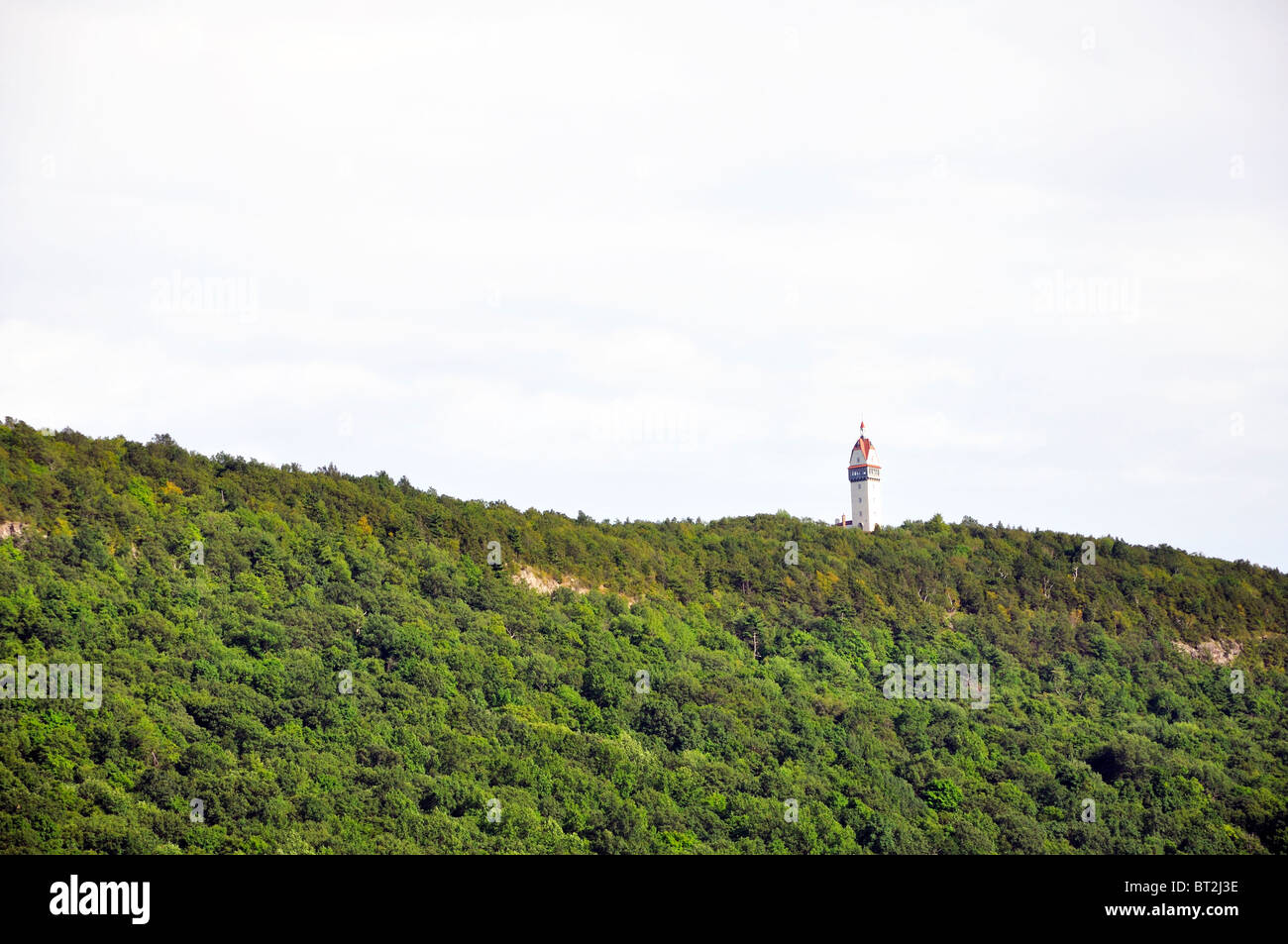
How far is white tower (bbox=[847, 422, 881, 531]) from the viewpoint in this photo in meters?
134

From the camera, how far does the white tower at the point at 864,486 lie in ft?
438

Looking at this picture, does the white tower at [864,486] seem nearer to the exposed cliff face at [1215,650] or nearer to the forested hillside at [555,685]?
the forested hillside at [555,685]

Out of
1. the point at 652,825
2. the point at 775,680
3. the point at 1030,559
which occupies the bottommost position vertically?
the point at 652,825

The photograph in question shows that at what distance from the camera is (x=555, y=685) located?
3755 inches

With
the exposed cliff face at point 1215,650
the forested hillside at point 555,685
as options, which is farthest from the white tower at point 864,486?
the exposed cliff face at point 1215,650

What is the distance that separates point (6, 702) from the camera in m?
69.7

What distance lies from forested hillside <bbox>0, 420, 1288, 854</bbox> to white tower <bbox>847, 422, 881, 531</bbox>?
398cm

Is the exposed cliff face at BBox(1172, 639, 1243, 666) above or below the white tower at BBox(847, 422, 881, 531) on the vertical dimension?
below

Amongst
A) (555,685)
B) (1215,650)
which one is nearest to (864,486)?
(1215,650)

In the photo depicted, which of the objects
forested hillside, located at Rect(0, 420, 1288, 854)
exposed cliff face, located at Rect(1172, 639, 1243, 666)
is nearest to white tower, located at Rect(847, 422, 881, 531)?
forested hillside, located at Rect(0, 420, 1288, 854)

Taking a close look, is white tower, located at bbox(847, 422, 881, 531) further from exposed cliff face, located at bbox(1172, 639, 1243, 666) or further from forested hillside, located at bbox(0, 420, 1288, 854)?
exposed cliff face, located at bbox(1172, 639, 1243, 666)

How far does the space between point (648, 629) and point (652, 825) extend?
83.6ft
